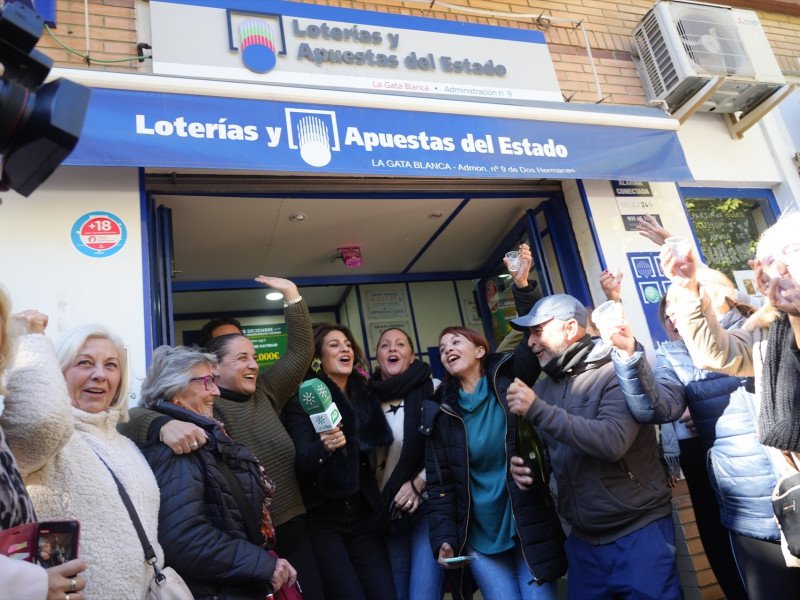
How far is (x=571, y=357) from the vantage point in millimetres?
2658

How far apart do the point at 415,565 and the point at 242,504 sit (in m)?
1.12

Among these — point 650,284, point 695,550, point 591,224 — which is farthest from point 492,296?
point 695,550

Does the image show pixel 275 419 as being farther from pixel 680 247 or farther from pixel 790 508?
pixel 790 508

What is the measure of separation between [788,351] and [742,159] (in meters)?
4.34

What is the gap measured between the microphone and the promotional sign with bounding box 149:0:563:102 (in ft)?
7.41

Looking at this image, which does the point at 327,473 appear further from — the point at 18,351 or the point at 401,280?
the point at 401,280

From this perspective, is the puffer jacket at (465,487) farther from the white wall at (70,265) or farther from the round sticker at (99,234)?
the round sticker at (99,234)

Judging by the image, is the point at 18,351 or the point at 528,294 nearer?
the point at 18,351

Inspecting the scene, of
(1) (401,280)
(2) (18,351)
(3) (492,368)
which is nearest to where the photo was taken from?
(2) (18,351)

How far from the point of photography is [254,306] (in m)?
6.11

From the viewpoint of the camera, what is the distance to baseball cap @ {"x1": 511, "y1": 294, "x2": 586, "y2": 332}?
109 inches

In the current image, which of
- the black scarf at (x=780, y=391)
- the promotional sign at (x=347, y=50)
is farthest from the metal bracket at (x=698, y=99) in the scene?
the black scarf at (x=780, y=391)

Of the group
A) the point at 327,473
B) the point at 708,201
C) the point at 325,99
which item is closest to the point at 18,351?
the point at 327,473

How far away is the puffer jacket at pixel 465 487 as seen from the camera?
2672 mm
